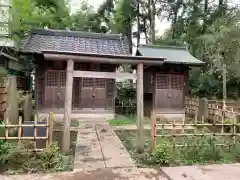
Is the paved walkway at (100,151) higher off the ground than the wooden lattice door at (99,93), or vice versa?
the wooden lattice door at (99,93)

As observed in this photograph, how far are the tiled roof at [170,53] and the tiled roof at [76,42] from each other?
3.93 ft

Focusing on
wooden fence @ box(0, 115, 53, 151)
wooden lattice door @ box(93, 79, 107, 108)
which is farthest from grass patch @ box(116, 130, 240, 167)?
wooden lattice door @ box(93, 79, 107, 108)

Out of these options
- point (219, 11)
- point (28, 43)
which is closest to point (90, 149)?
point (28, 43)

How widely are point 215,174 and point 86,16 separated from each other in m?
22.9

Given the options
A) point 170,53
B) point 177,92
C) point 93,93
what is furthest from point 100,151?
point 170,53

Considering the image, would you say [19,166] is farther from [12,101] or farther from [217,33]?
[217,33]

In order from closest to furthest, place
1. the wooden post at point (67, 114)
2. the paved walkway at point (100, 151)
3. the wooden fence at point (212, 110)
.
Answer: the paved walkway at point (100, 151) < the wooden post at point (67, 114) < the wooden fence at point (212, 110)

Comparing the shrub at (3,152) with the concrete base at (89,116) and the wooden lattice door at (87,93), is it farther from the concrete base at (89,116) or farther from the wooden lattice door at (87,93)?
the wooden lattice door at (87,93)

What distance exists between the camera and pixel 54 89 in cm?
1071

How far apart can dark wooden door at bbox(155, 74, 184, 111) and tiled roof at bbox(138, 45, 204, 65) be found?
0.95 metres

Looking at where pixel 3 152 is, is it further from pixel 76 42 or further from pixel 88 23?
pixel 88 23

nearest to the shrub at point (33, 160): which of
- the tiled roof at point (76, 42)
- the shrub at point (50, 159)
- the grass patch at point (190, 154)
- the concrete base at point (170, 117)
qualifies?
the shrub at point (50, 159)

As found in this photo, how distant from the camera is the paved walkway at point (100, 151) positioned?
5129mm

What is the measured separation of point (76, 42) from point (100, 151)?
744cm
